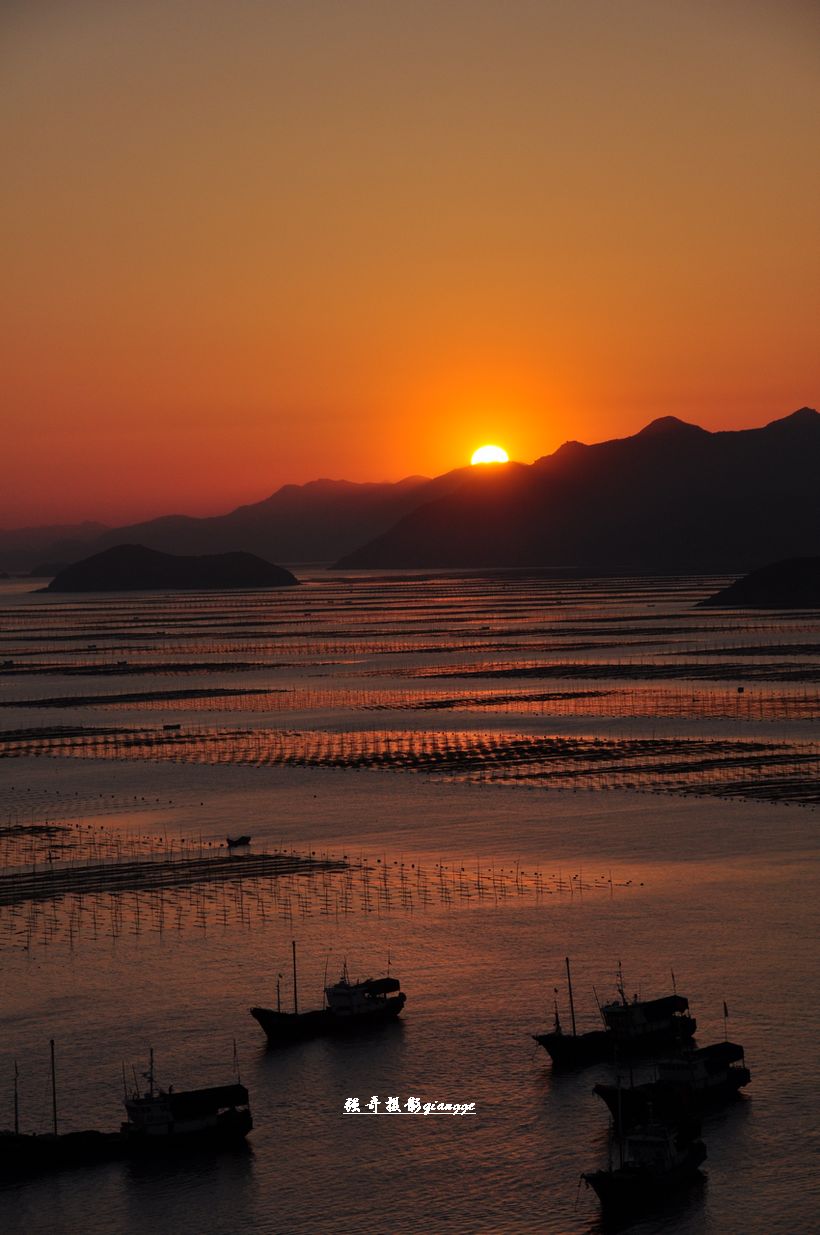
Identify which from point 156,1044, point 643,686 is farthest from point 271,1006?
point 643,686

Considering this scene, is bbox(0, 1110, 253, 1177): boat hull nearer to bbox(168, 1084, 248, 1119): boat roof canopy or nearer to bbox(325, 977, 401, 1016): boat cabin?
bbox(168, 1084, 248, 1119): boat roof canopy

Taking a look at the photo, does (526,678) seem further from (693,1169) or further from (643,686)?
(693,1169)

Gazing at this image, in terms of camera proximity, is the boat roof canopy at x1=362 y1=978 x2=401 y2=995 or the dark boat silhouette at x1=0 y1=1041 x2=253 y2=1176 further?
the boat roof canopy at x1=362 y1=978 x2=401 y2=995

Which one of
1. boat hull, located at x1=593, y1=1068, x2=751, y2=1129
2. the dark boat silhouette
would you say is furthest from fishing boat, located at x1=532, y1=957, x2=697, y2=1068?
the dark boat silhouette

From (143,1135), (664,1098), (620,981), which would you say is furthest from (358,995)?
(664,1098)

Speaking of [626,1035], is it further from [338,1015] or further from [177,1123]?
[177,1123]
